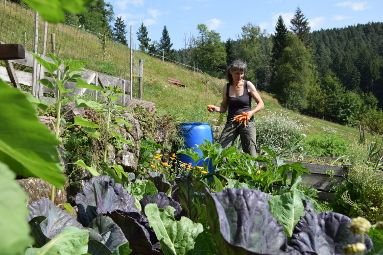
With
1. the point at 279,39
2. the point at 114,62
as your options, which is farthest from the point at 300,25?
the point at 114,62

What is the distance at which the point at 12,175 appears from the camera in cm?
18

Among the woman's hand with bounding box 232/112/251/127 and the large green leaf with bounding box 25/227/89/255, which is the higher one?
the large green leaf with bounding box 25/227/89/255

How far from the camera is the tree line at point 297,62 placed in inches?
2392

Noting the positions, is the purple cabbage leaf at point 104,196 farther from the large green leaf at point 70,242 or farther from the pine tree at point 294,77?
the pine tree at point 294,77

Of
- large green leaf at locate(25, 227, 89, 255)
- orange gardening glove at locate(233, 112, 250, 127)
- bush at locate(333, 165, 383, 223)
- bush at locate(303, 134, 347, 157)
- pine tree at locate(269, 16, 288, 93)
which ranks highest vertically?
pine tree at locate(269, 16, 288, 93)

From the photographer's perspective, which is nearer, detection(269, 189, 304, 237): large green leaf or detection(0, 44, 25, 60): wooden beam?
detection(269, 189, 304, 237): large green leaf

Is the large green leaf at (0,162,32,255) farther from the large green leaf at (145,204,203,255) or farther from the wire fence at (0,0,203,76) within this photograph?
the wire fence at (0,0,203,76)

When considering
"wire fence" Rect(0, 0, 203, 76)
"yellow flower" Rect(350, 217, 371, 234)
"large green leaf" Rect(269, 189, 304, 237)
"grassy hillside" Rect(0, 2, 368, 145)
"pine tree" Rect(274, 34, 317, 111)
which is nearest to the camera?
"yellow flower" Rect(350, 217, 371, 234)

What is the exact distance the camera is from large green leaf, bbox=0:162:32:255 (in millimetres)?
148

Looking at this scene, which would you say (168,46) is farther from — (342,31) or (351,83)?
(342,31)

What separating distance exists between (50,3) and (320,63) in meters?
104

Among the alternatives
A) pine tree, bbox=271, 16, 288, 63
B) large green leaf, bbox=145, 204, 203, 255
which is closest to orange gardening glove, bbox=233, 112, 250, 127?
large green leaf, bbox=145, 204, 203, 255

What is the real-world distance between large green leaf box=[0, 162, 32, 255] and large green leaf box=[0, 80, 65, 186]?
0.08 ft

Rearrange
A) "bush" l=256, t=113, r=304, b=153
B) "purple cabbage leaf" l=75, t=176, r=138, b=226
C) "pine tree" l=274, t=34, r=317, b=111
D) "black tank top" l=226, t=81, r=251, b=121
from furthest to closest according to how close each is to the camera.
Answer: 1. "pine tree" l=274, t=34, r=317, b=111
2. "bush" l=256, t=113, r=304, b=153
3. "black tank top" l=226, t=81, r=251, b=121
4. "purple cabbage leaf" l=75, t=176, r=138, b=226
